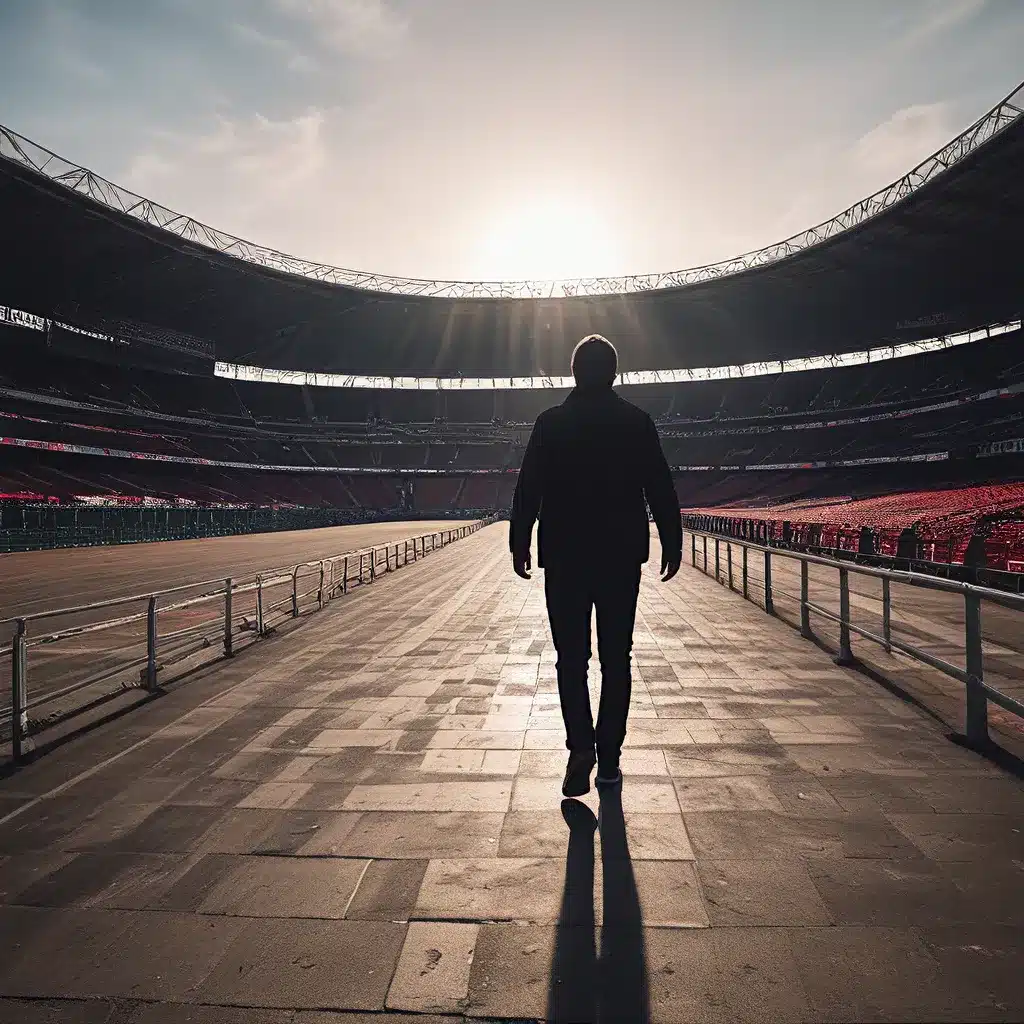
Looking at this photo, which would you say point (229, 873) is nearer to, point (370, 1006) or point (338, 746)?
point (370, 1006)

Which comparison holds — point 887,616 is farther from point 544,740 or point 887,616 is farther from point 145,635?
point 145,635

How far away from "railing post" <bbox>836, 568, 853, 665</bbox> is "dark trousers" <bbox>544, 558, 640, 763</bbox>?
3.93m

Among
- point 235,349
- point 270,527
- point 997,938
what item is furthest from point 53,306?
point 997,938

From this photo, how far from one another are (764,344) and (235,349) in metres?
53.3

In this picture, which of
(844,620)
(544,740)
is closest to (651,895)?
(544,740)

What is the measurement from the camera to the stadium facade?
41.8 metres

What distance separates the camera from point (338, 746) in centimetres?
438

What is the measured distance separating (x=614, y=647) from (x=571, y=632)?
25 cm

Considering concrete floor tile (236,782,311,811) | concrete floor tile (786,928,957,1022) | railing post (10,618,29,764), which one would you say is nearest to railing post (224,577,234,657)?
railing post (10,618,29,764)

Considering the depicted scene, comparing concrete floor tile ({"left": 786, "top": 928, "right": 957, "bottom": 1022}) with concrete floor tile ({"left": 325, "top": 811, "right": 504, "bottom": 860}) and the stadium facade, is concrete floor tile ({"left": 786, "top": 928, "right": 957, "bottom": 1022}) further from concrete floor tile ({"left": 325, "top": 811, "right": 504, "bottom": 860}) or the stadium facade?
the stadium facade

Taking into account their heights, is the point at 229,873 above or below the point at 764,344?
below

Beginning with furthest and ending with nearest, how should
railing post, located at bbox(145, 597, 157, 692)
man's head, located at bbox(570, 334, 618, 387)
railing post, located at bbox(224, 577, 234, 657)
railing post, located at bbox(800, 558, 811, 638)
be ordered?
1. railing post, located at bbox(800, 558, 811, 638)
2. railing post, located at bbox(224, 577, 234, 657)
3. railing post, located at bbox(145, 597, 157, 692)
4. man's head, located at bbox(570, 334, 618, 387)

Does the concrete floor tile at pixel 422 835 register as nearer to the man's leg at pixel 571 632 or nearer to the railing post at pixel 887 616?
the man's leg at pixel 571 632

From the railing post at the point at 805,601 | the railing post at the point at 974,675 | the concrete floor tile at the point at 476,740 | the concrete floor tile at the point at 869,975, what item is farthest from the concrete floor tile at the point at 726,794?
the railing post at the point at 805,601
